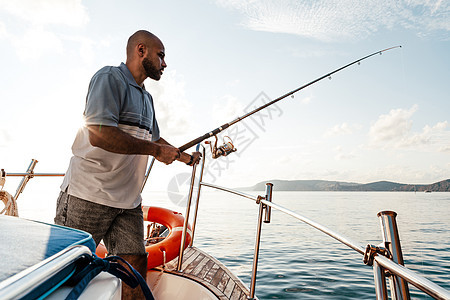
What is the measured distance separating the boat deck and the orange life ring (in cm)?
9

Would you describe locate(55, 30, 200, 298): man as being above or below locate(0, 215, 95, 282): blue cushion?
above

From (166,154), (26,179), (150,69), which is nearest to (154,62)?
(150,69)

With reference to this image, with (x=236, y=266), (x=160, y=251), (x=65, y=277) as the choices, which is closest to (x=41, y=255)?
(x=65, y=277)

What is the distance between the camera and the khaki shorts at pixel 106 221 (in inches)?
57.1

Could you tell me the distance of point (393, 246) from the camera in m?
0.60

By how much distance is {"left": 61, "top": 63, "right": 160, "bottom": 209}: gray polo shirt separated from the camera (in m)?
1.39

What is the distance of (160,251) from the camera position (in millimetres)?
2148

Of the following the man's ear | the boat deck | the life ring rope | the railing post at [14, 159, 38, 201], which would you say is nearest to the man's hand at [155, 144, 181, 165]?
the man's ear

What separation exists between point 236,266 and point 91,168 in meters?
4.51

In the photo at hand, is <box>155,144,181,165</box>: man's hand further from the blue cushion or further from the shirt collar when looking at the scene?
the blue cushion

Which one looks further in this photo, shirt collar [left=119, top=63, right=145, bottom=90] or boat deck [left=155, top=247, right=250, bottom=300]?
boat deck [left=155, top=247, right=250, bottom=300]

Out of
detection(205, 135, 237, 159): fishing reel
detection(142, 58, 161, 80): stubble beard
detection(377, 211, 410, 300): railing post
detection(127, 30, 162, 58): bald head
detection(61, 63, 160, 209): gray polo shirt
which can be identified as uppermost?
detection(127, 30, 162, 58): bald head

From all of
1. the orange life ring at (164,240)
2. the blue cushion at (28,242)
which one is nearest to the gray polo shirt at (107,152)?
the orange life ring at (164,240)

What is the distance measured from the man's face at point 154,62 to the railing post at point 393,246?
1442mm
